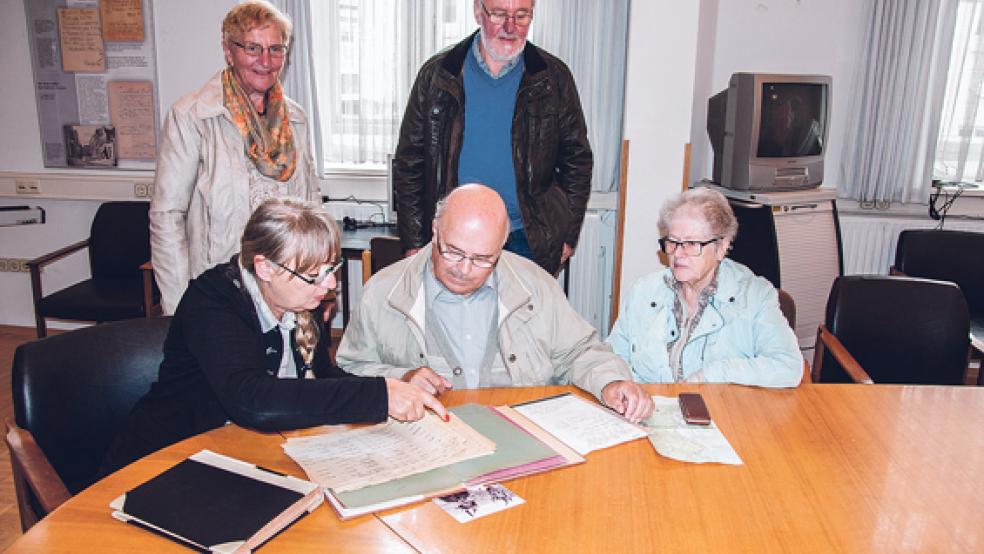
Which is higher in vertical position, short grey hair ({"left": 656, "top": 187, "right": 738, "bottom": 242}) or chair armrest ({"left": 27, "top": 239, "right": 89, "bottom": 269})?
short grey hair ({"left": 656, "top": 187, "right": 738, "bottom": 242})

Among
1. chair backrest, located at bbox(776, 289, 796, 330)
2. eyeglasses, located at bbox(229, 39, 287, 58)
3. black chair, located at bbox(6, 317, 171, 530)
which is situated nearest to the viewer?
black chair, located at bbox(6, 317, 171, 530)

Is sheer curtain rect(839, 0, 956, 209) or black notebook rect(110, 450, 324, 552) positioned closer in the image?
black notebook rect(110, 450, 324, 552)

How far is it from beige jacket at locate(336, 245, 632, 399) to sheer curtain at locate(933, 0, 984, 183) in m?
3.60

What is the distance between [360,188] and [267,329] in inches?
120

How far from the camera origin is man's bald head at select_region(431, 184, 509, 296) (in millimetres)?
1840

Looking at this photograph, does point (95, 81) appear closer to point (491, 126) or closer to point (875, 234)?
point (491, 126)

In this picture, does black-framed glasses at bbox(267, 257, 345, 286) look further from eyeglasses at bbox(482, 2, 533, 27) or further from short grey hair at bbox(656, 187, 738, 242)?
eyeglasses at bbox(482, 2, 533, 27)

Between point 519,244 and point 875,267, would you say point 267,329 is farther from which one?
point 875,267

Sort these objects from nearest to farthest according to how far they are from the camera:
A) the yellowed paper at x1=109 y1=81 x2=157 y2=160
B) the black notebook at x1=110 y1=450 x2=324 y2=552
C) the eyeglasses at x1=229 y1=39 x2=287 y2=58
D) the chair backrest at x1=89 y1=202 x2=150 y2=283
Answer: the black notebook at x1=110 y1=450 x2=324 y2=552, the eyeglasses at x1=229 y1=39 x2=287 y2=58, the chair backrest at x1=89 y1=202 x2=150 y2=283, the yellowed paper at x1=109 y1=81 x2=157 y2=160

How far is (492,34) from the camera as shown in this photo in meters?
2.71

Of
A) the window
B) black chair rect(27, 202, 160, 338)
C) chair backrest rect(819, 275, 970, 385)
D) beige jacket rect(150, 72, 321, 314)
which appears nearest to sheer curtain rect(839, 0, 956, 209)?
chair backrest rect(819, 275, 970, 385)

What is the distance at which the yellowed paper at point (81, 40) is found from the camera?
444 centimetres

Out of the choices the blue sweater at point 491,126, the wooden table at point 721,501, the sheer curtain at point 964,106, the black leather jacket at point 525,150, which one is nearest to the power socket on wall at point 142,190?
the black leather jacket at point 525,150

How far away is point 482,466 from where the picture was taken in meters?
1.48
